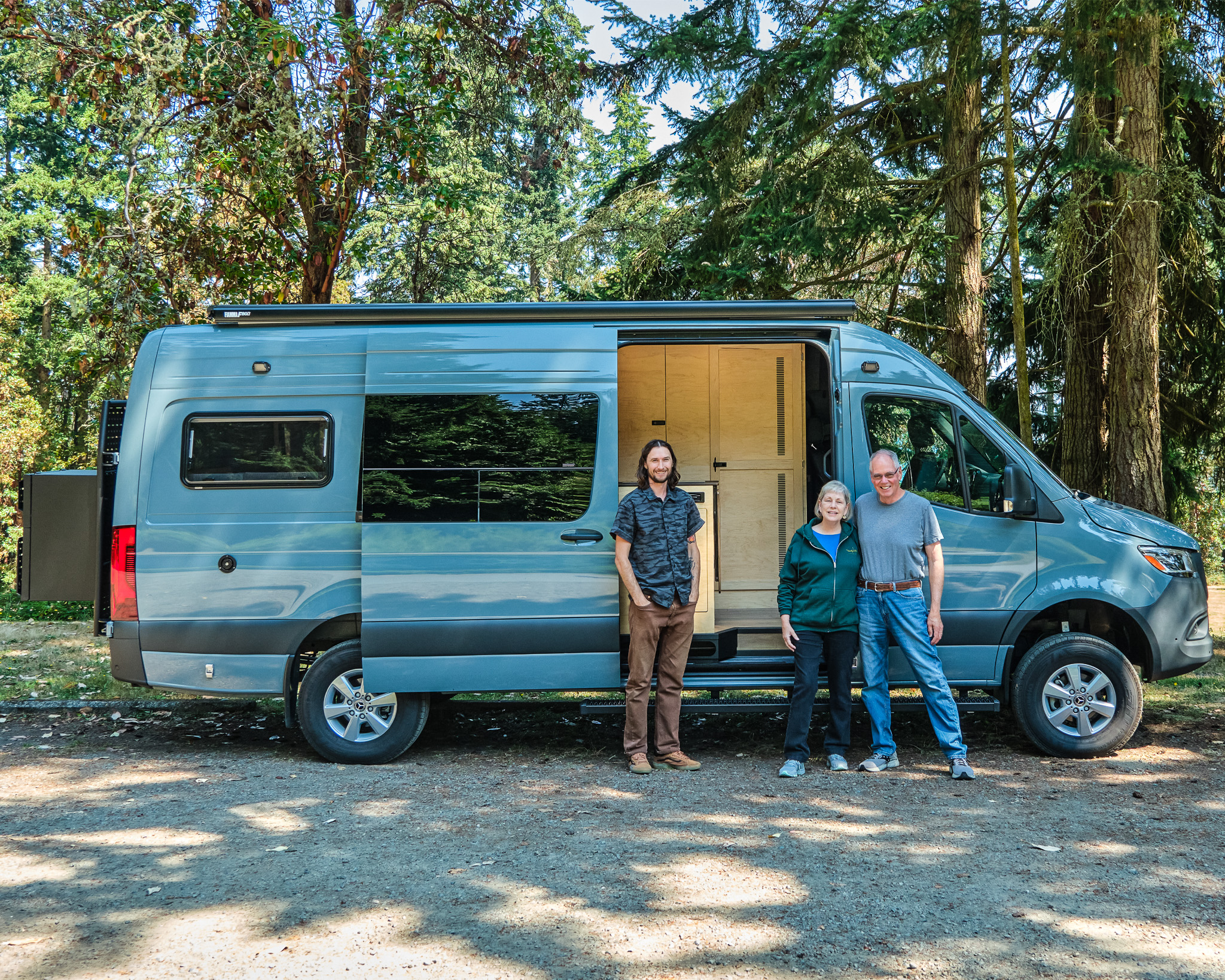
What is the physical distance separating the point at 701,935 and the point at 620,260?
10173 mm

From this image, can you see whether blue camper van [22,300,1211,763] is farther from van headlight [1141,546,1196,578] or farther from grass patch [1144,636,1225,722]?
grass patch [1144,636,1225,722]

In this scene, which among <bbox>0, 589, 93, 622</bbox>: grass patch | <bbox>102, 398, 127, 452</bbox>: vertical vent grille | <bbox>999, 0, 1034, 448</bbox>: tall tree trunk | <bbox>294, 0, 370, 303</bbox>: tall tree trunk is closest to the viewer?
<bbox>102, 398, 127, 452</bbox>: vertical vent grille

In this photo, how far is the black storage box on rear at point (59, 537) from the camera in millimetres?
6730

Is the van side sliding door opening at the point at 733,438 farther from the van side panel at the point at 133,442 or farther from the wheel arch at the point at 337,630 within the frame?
the van side panel at the point at 133,442

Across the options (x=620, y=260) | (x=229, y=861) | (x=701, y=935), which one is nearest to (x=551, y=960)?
(x=701, y=935)

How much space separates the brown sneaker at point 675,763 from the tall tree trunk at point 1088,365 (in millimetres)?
5378

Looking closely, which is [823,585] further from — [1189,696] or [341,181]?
[341,181]

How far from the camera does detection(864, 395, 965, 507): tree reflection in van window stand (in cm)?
653

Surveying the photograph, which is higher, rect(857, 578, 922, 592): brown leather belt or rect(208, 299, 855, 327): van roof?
rect(208, 299, 855, 327): van roof

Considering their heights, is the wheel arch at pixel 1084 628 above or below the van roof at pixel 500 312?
below

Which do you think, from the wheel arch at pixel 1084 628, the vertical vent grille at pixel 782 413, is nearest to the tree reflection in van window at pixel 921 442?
the wheel arch at pixel 1084 628

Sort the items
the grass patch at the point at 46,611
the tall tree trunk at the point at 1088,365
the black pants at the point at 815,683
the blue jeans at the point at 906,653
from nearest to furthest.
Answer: the blue jeans at the point at 906,653, the black pants at the point at 815,683, the tall tree trunk at the point at 1088,365, the grass patch at the point at 46,611

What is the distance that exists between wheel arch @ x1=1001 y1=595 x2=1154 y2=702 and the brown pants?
2029 mm

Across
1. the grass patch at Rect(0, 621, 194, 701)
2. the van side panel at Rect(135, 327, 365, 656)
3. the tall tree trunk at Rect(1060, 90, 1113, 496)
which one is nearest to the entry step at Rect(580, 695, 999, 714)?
the van side panel at Rect(135, 327, 365, 656)
